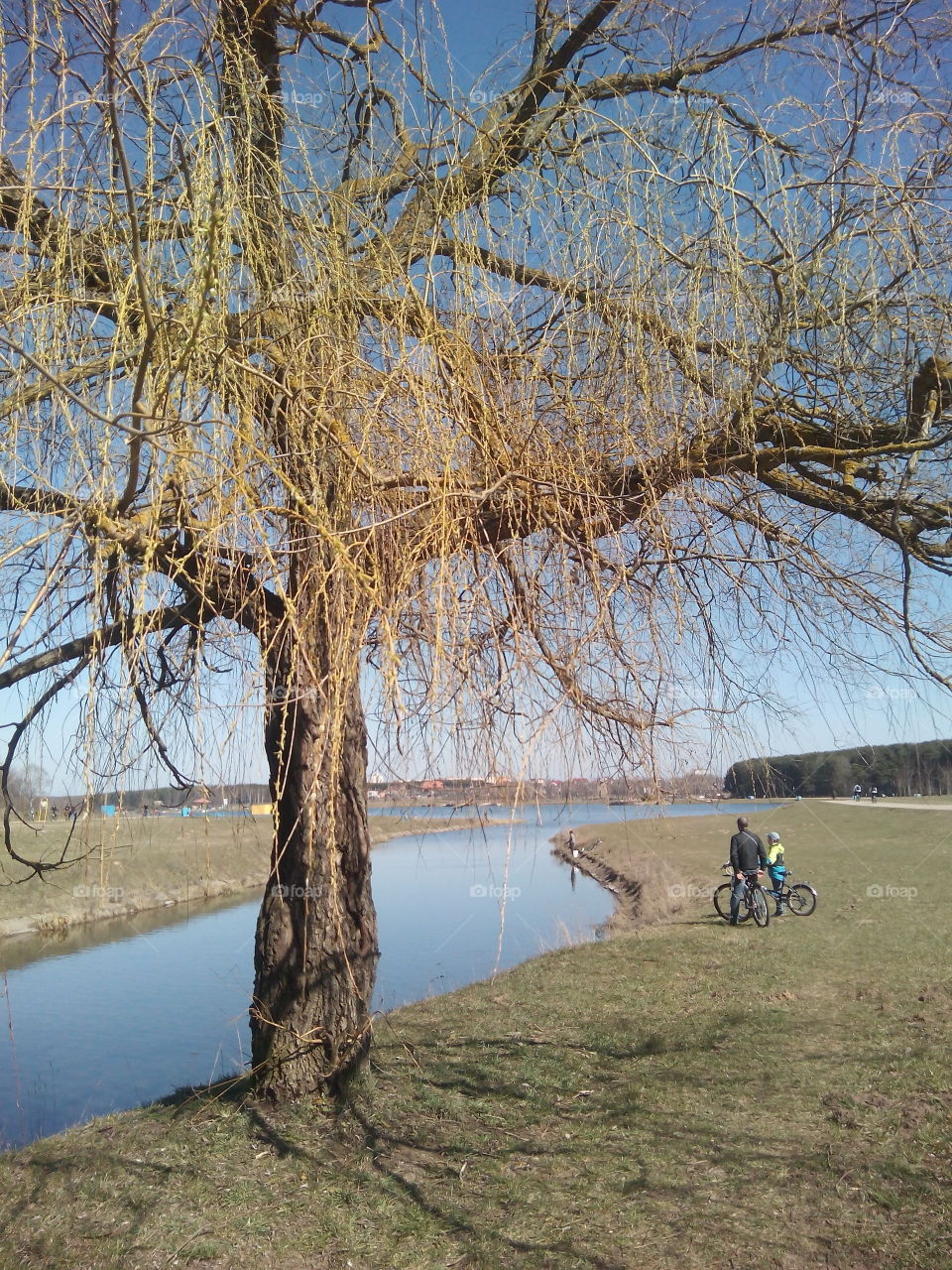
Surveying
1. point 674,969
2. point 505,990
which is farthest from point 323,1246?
point 674,969

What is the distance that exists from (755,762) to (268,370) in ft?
5.87

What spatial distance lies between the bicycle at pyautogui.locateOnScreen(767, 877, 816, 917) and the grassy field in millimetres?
4212

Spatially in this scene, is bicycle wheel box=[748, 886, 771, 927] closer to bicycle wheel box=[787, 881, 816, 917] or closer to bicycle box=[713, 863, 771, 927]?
bicycle box=[713, 863, 771, 927]

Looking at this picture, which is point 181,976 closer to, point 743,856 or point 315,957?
point 743,856

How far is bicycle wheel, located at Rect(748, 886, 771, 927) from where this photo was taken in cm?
1131

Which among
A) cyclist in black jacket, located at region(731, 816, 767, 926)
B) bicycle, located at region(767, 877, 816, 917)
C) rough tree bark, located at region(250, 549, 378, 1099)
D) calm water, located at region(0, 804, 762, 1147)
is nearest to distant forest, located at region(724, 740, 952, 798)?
calm water, located at region(0, 804, 762, 1147)

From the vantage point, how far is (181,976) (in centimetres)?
1202

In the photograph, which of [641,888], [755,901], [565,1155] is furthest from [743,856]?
[565,1155]

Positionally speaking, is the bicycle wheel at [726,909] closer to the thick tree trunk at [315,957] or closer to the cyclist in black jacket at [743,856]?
the cyclist in black jacket at [743,856]

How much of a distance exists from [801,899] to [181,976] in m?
7.91

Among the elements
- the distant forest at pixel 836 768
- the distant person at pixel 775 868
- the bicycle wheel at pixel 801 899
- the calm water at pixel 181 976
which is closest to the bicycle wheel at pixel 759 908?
the distant person at pixel 775 868

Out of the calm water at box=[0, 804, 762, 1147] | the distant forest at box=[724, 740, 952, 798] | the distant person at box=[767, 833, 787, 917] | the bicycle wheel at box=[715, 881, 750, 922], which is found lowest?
the calm water at box=[0, 804, 762, 1147]

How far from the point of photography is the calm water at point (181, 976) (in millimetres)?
7770

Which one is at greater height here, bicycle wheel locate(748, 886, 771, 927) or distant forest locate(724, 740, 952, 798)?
distant forest locate(724, 740, 952, 798)
